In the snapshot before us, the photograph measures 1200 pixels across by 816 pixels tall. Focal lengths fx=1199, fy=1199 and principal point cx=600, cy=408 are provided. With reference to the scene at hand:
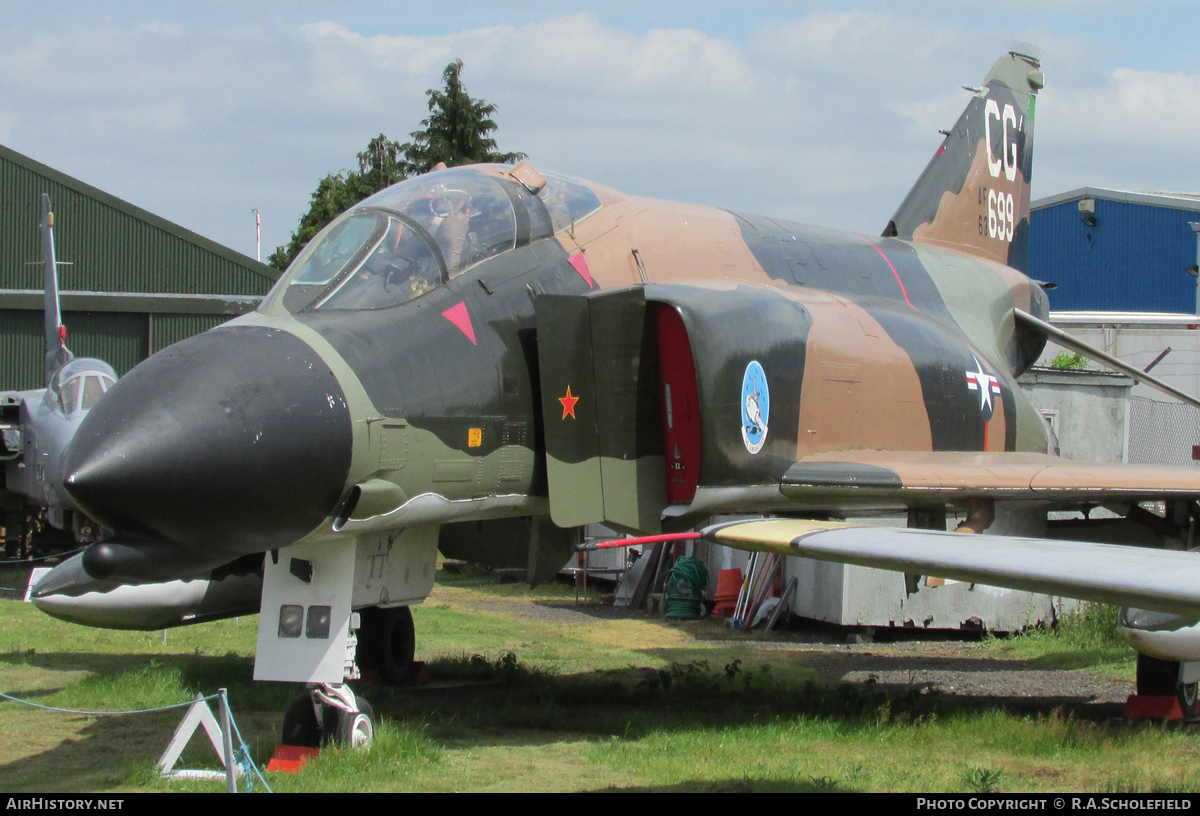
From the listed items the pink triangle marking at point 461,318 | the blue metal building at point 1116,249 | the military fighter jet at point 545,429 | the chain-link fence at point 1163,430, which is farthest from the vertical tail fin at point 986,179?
the blue metal building at point 1116,249

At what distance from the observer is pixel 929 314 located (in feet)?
30.2

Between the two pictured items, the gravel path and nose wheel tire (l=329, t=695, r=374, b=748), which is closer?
nose wheel tire (l=329, t=695, r=374, b=748)

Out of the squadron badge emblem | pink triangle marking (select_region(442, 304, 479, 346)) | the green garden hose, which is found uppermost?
pink triangle marking (select_region(442, 304, 479, 346))

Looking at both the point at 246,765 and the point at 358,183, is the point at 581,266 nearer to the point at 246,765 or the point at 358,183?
the point at 246,765

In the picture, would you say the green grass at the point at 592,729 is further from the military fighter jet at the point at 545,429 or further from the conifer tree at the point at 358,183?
the conifer tree at the point at 358,183

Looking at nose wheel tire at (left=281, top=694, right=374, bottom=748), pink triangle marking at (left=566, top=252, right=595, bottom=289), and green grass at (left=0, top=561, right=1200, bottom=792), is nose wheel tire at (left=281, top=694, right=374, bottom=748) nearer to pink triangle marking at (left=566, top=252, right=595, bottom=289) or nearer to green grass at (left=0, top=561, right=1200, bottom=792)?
green grass at (left=0, top=561, right=1200, bottom=792)

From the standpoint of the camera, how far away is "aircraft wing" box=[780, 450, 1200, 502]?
6.86m

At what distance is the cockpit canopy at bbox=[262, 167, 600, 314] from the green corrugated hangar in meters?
18.3

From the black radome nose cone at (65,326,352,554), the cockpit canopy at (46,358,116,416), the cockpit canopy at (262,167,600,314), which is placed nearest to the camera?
the black radome nose cone at (65,326,352,554)

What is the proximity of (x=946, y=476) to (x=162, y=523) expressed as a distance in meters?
4.40

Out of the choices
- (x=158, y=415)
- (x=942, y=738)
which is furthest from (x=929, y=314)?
(x=158, y=415)

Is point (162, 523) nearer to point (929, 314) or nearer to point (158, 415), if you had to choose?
point (158, 415)

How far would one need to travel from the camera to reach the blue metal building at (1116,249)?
102ft

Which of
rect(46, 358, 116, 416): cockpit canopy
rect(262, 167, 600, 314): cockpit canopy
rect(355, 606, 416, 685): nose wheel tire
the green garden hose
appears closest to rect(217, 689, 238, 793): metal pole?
rect(262, 167, 600, 314): cockpit canopy
